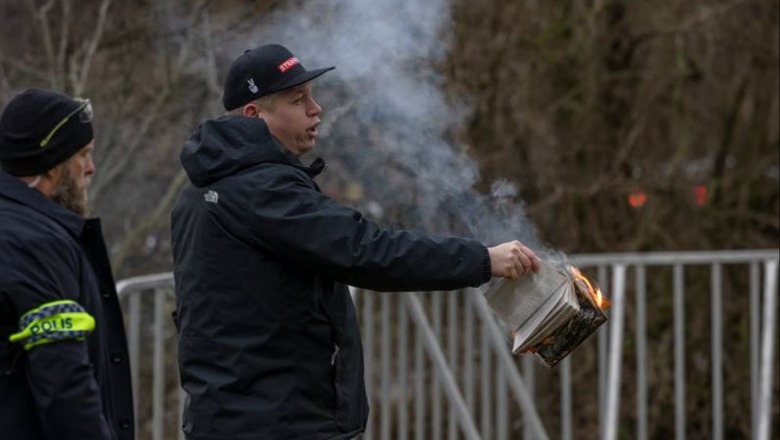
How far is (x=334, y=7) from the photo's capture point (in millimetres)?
7109

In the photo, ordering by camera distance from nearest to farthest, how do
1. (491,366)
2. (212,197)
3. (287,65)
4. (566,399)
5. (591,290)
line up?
1. (212,197)
2. (287,65)
3. (591,290)
4. (491,366)
5. (566,399)

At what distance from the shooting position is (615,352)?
24.4 ft

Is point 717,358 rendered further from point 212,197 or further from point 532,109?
point 212,197

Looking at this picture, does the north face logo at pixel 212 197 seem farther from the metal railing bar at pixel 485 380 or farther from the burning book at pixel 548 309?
the metal railing bar at pixel 485 380

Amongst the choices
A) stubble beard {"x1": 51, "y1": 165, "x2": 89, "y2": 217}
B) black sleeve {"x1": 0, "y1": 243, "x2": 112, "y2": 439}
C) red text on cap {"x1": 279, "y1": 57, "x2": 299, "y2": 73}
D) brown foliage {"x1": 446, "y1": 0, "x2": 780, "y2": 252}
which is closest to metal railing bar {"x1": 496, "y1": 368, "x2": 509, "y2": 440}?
brown foliage {"x1": 446, "y1": 0, "x2": 780, "y2": 252}

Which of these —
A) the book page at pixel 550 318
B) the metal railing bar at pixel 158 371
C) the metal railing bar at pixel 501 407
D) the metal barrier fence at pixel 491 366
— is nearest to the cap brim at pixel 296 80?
the book page at pixel 550 318

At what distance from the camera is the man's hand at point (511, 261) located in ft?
13.8

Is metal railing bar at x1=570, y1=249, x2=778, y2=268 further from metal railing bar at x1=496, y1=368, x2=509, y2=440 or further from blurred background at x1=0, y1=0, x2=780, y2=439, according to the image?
blurred background at x1=0, y1=0, x2=780, y2=439

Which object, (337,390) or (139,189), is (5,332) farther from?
(139,189)

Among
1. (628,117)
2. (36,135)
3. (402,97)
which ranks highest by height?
(628,117)

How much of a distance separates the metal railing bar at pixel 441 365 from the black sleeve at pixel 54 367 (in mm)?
3547

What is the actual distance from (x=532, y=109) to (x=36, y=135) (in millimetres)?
6716

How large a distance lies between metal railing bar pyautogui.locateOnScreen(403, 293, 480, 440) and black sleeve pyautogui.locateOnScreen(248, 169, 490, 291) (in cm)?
297

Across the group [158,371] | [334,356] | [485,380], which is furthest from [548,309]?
[485,380]
